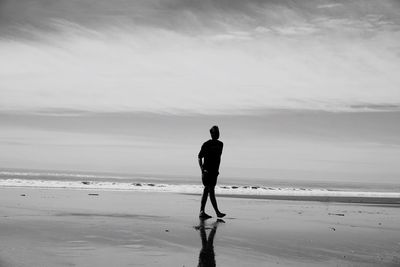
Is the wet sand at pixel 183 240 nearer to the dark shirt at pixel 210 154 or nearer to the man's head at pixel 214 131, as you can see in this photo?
the dark shirt at pixel 210 154

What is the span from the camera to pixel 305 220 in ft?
42.9

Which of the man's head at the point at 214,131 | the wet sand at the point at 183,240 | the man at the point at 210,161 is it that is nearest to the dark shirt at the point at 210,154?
the man at the point at 210,161

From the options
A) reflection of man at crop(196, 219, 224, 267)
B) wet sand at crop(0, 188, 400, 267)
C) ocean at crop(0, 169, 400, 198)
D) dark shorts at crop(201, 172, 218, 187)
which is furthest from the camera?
ocean at crop(0, 169, 400, 198)

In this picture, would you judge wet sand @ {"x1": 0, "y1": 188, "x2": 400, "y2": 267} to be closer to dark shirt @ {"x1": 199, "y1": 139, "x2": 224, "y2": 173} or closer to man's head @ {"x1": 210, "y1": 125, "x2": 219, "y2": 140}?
dark shirt @ {"x1": 199, "y1": 139, "x2": 224, "y2": 173}

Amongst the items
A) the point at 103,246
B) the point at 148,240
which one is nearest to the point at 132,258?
the point at 103,246

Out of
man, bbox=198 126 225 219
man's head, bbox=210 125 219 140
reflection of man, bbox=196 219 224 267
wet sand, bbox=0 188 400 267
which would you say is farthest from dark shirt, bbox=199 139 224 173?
reflection of man, bbox=196 219 224 267

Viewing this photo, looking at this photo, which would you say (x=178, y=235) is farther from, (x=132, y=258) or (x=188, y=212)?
(x=188, y=212)

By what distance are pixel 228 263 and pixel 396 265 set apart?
103 inches

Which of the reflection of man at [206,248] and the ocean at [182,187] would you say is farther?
the ocean at [182,187]

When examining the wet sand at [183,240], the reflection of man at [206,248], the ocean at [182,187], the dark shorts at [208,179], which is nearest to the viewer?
the reflection of man at [206,248]

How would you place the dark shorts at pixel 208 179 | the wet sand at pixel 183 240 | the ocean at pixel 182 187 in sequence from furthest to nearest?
the ocean at pixel 182 187
the dark shorts at pixel 208 179
the wet sand at pixel 183 240

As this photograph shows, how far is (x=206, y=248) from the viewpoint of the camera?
7.72 metres

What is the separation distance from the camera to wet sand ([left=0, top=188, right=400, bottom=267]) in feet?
22.1

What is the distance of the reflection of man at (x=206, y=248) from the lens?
6.58 meters
